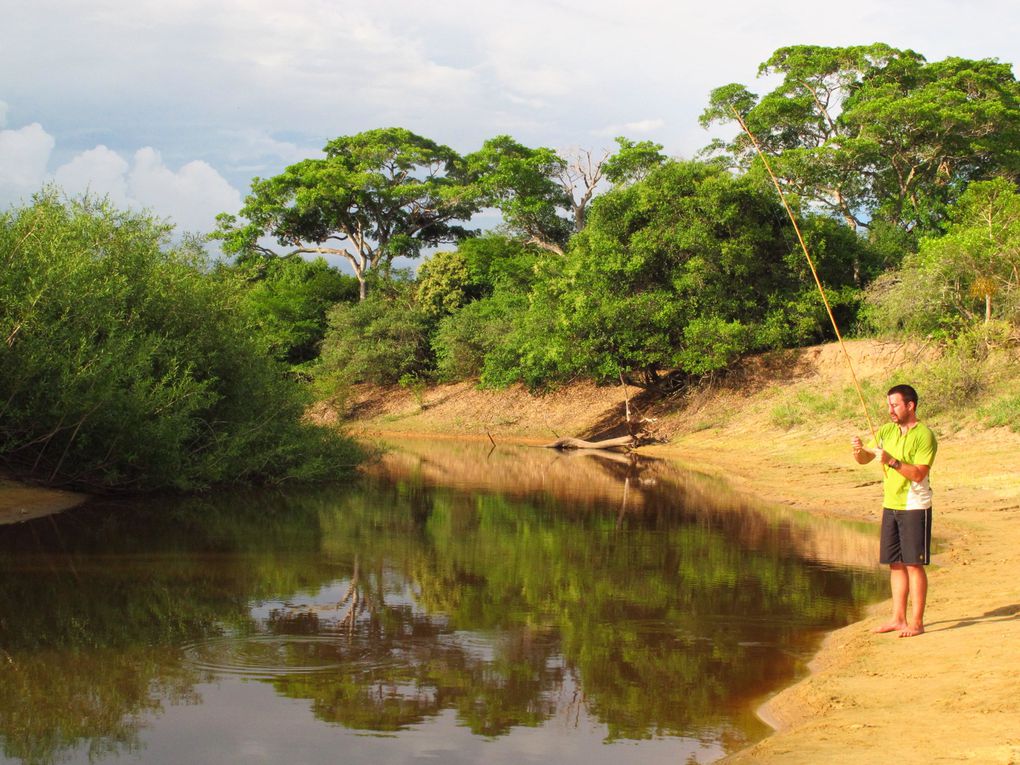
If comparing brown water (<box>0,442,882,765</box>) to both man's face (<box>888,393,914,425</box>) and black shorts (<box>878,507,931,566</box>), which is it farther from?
man's face (<box>888,393,914,425</box>)

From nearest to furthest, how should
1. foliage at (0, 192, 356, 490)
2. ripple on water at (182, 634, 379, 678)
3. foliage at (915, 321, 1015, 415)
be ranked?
ripple on water at (182, 634, 379, 678) → foliage at (0, 192, 356, 490) → foliage at (915, 321, 1015, 415)

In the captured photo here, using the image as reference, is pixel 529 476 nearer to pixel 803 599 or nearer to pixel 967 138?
pixel 803 599

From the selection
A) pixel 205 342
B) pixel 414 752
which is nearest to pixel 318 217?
pixel 205 342

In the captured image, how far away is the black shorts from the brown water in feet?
3.98

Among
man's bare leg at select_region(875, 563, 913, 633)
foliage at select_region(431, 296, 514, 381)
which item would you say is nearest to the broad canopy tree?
foliage at select_region(431, 296, 514, 381)

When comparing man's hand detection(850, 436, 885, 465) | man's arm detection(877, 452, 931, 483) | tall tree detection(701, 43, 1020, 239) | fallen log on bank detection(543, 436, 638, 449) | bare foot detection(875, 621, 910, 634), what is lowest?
fallen log on bank detection(543, 436, 638, 449)

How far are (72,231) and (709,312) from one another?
25.1m

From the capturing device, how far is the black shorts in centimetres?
820

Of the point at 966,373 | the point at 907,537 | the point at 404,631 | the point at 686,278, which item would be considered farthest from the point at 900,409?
the point at 686,278

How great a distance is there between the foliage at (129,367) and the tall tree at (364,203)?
3378 centimetres

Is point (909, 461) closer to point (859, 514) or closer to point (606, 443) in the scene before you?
point (859, 514)

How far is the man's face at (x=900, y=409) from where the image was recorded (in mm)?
8289

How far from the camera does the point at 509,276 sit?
49.7 m

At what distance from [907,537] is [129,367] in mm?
13342
